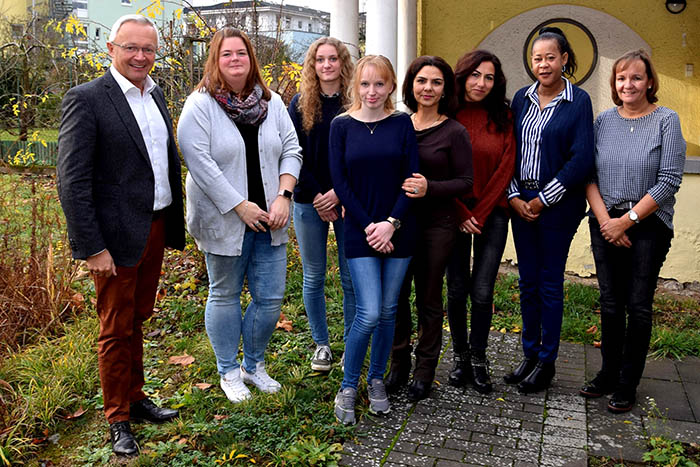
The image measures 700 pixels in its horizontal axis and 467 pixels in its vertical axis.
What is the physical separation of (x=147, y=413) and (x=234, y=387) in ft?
1.76

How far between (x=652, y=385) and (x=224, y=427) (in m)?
2.85

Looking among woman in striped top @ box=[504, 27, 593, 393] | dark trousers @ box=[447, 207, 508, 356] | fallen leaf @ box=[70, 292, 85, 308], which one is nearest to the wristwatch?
woman in striped top @ box=[504, 27, 593, 393]

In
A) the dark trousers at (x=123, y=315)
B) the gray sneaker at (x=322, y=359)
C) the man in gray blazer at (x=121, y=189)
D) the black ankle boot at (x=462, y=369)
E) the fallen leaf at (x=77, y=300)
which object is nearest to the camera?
the man in gray blazer at (x=121, y=189)

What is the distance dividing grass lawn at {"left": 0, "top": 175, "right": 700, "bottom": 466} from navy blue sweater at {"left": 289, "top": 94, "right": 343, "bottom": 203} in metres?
1.25

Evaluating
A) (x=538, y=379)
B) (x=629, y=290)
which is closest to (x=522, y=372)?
(x=538, y=379)

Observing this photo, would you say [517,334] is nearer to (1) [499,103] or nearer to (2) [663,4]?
(1) [499,103]

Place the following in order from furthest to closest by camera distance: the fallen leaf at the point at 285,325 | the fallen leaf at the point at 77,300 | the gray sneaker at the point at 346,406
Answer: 1. the fallen leaf at the point at 77,300
2. the fallen leaf at the point at 285,325
3. the gray sneaker at the point at 346,406

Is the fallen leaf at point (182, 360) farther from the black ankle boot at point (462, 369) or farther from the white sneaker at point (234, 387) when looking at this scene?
the black ankle boot at point (462, 369)

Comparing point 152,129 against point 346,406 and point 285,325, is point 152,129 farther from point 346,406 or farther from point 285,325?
point 285,325

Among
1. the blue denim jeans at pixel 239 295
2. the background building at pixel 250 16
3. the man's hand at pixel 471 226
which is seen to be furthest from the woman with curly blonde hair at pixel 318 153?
the background building at pixel 250 16

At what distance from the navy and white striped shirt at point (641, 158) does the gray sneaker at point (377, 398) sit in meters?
1.76

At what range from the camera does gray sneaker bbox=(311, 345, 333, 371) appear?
4480 millimetres

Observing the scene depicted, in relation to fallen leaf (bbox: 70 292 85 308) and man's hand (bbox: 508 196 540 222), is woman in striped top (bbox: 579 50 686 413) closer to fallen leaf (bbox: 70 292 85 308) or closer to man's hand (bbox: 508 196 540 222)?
man's hand (bbox: 508 196 540 222)

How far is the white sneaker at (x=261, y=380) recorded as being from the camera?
13.6 ft
